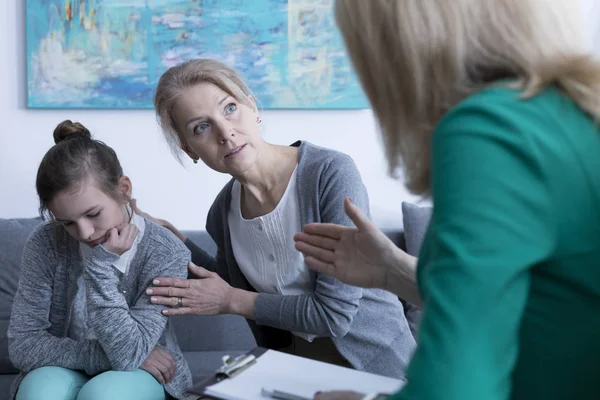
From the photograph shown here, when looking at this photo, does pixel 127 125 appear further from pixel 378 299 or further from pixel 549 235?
pixel 549 235

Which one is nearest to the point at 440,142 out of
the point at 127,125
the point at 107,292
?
the point at 107,292

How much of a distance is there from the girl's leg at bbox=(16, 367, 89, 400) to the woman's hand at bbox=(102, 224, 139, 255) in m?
0.31

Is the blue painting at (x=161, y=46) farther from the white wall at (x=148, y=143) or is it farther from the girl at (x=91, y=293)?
the girl at (x=91, y=293)

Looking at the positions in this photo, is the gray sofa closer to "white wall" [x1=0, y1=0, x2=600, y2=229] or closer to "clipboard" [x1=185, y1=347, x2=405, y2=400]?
"white wall" [x1=0, y1=0, x2=600, y2=229]

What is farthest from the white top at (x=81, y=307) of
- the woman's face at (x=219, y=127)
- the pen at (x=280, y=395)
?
the pen at (x=280, y=395)

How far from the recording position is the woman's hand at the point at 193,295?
1685 millimetres

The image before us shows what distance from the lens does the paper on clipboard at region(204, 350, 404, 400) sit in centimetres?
99

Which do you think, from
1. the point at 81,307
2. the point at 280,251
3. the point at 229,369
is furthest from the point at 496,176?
the point at 81,307

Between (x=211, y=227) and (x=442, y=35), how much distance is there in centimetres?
129

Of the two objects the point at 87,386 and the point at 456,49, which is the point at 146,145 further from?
the point at 456,49

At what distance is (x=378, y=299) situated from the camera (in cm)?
172

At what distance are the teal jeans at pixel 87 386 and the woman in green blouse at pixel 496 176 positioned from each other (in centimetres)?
107

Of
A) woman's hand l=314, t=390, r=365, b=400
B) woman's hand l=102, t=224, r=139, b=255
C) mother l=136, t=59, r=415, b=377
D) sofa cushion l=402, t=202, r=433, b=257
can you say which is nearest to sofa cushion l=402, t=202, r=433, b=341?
sofa cushion l=402, t=202, r=433, b=257

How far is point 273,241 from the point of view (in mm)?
1725
